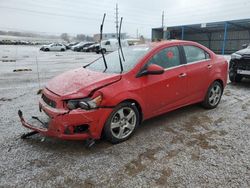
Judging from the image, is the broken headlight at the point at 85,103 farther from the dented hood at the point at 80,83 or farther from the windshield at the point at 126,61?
the windshield at the point at 126,61

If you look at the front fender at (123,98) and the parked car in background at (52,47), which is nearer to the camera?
the front fender at (123,98)

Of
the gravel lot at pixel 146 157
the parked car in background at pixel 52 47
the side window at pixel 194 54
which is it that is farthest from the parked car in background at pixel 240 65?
the parked car in background at pixel 52 47

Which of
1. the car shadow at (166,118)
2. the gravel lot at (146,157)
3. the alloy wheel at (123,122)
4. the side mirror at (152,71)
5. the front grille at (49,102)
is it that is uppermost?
the side mirror at (152,71)

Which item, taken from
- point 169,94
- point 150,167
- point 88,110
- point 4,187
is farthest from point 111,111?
point 4,187

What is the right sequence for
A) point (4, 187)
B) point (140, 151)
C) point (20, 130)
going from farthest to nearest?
point (20, 130)
point (140, 151)
point (4, 187)

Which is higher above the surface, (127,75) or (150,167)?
(127,75)

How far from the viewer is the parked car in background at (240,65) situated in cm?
676

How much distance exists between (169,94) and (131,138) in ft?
3.46

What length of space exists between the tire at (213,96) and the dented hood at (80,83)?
234 centimetres

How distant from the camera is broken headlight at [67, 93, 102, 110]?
296 cm

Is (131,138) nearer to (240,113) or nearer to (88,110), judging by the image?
(88,110)

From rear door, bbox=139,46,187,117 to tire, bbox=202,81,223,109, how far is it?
2.69 ft

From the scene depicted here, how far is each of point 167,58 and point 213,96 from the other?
1.61 metres

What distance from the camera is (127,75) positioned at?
3.43 meters
